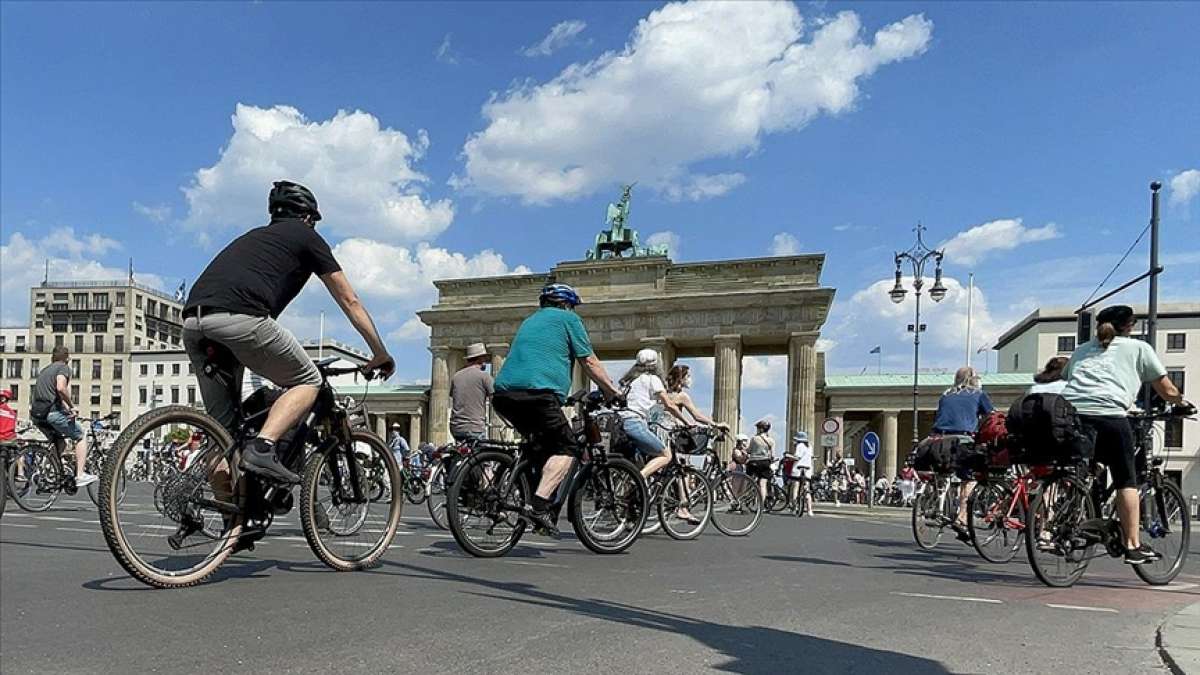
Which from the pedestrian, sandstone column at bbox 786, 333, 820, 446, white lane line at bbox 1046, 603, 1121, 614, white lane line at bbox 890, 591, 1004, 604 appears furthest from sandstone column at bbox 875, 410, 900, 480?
white lane line at bbox 1046, 603, 1121, 614

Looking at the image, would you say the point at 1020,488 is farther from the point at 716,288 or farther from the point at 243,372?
the point at 716,288

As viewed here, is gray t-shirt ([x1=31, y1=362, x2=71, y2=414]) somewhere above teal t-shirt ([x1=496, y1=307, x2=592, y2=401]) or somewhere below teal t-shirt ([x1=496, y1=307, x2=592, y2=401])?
below

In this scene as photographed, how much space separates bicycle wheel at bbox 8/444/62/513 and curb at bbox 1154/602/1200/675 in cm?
1127

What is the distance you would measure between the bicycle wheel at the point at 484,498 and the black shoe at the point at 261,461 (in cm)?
180

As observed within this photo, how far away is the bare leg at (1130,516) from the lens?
232 inches

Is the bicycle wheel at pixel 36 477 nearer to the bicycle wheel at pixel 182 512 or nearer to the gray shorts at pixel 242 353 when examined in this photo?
the bicycle wheel at pixel 182 512

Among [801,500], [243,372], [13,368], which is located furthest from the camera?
[13,368]

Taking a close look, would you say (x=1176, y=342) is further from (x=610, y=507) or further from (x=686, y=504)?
(x=610, y=507)

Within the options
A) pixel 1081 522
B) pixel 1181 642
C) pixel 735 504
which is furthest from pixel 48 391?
pixel 1181 642

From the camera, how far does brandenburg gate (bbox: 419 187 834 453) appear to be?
56.0m

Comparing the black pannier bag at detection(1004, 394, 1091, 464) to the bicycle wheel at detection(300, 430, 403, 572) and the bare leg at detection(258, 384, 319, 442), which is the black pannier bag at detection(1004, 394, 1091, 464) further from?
the bare leg at detection(258, 384, 319, 442)

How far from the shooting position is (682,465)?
8.93 metres

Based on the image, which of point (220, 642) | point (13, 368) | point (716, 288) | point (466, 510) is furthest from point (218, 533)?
point (13, 368)

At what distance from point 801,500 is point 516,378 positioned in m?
13.4
